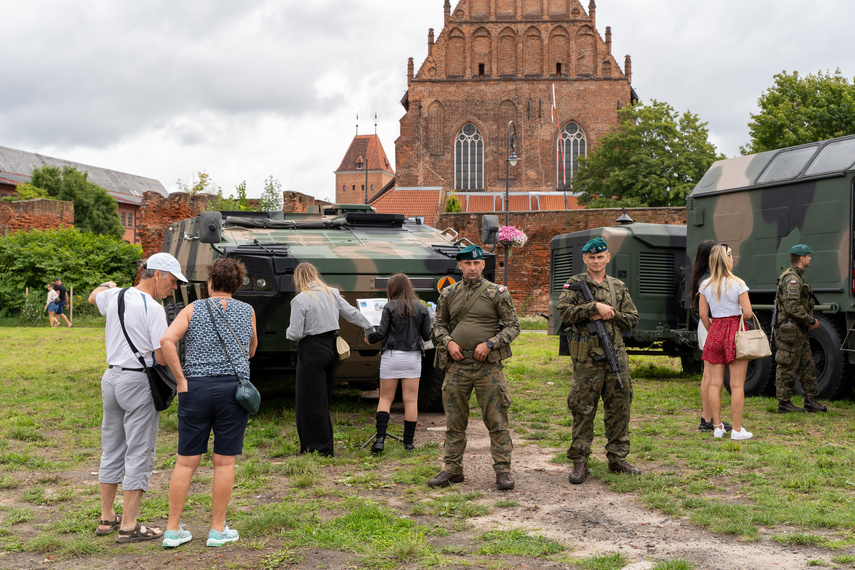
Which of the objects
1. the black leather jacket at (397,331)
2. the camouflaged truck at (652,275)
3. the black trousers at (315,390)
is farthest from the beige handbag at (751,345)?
the camouflaged truck at (652,275)

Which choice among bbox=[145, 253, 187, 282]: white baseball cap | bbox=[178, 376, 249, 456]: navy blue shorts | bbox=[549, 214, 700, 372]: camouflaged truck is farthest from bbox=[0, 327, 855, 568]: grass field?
bbox=[549, 214, 700, 372]: camouflaged truck

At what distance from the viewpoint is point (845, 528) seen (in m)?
4.52

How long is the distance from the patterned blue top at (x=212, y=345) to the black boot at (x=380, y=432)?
2615mm

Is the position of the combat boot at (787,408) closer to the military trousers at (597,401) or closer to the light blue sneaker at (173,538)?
the military trousers at (597,401)

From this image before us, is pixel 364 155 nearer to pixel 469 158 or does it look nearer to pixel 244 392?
pixel 469 158

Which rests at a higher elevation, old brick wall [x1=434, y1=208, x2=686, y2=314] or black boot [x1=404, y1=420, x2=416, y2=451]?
old brick wall [x1=434, y1=208, x2=686, y2=314]

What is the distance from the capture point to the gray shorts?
4602 mm

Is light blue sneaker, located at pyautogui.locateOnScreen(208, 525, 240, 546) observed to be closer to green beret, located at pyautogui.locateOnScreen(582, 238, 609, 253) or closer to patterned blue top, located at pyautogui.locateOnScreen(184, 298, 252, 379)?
patterned blue top, located at pyautogui.locateOnScreen(184, 298, 252, 379)

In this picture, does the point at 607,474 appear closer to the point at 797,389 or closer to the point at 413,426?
the point at 413,426

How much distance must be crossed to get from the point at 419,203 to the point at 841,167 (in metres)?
39.2

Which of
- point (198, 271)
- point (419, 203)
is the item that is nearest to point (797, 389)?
point (198, 271)

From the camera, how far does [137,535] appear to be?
4.63 metres

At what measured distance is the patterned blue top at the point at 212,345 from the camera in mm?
4449

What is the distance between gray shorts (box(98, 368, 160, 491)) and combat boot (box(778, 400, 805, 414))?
6719 mm
